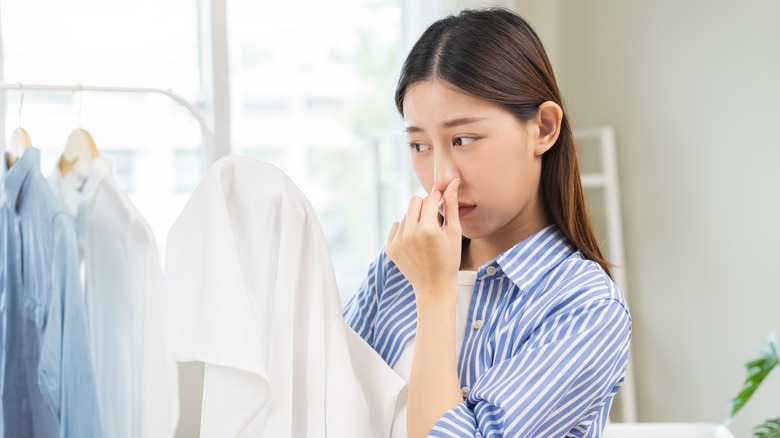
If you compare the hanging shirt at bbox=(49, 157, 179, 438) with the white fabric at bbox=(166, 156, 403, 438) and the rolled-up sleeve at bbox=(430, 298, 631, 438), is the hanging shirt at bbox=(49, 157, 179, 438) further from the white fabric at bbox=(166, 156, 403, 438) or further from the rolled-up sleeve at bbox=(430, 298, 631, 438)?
the rolled-up sleeve at bbox=(430, 298, 631, 438)

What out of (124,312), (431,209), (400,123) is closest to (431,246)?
(431,209)

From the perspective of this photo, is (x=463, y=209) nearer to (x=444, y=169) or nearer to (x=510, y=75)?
(x=444, y=169)

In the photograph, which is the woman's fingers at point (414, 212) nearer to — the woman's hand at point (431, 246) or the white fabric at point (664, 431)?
the woman's hand at point (431, 246)

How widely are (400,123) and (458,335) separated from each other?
187cm

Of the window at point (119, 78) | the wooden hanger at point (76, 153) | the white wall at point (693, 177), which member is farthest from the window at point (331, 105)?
the wooden hanger at point (76, 153)

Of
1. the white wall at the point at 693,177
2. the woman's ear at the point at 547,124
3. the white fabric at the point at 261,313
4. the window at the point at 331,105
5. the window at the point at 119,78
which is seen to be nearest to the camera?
the white fabric at the point at 261,313

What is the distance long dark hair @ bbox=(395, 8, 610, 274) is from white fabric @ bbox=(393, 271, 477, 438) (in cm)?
17

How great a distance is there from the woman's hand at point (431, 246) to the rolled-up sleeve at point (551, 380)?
0.46 feet

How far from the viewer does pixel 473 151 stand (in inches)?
46.5

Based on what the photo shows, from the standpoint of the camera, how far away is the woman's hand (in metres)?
1.16

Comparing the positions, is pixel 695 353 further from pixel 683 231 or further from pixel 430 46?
pixel 430 46

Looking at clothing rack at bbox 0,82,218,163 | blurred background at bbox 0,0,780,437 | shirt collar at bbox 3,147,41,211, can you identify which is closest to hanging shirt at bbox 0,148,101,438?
shirt collar at bbox 3,147,41,211

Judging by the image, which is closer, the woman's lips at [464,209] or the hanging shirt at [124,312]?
the hanging shirt at [124,312]

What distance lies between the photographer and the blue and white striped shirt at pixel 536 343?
108 centimetres
